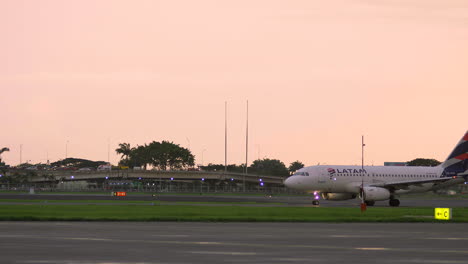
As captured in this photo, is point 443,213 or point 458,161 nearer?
point 443,213

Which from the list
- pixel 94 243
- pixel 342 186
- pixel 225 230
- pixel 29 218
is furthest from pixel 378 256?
pixel 342 186

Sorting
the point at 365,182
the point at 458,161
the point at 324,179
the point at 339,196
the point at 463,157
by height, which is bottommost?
the point at 339,196

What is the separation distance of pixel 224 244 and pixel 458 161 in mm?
69094

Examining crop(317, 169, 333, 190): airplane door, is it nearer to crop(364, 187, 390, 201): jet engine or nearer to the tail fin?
crop(364, 187, 390, 201): jet engine

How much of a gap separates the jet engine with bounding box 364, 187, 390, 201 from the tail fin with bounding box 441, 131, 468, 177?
41.3 ft

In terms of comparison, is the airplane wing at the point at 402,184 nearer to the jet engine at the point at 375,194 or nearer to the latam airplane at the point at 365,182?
the latam airplane at the point at 365,182

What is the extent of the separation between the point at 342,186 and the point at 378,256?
62.2 meters

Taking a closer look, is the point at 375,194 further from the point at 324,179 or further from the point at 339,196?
the point at 339,196

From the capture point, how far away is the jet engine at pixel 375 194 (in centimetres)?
8050

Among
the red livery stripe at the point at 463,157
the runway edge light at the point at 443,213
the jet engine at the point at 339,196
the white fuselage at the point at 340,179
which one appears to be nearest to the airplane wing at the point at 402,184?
the white fuselage at the point at 340,179

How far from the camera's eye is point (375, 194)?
80750 mm

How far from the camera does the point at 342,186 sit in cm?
8456

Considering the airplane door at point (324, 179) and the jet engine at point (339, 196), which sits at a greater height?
the airplane door at point (324, 179)

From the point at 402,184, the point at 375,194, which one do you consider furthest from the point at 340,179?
the point at 402,184
